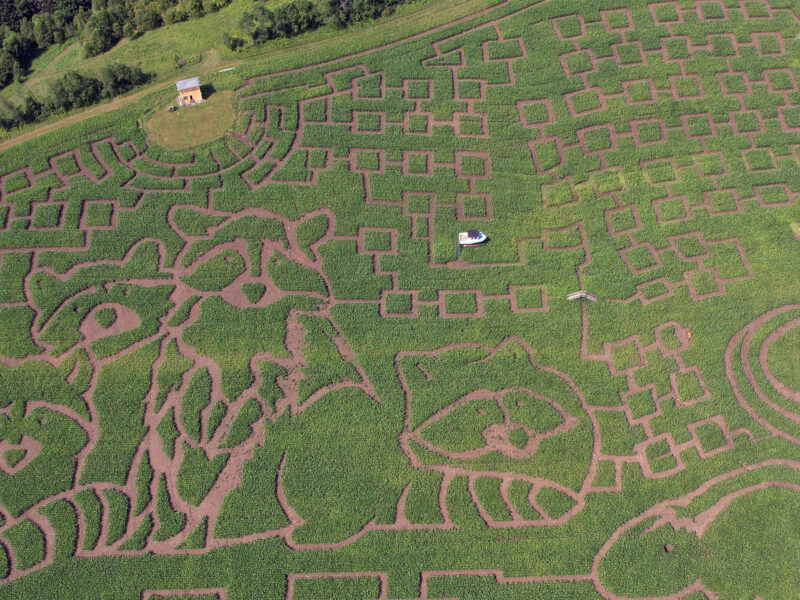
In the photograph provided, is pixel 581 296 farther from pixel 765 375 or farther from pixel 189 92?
pixel 189 92

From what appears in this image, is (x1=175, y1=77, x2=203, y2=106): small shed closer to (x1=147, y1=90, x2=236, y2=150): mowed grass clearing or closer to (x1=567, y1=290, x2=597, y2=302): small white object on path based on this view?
(x1=147, y1=90, x2=236, y2=150): mowed grass clearing

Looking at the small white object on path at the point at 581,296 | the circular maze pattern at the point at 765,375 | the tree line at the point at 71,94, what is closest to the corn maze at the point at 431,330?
the circular maze pattern at the point at 765,375

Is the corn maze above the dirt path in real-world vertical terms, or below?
below

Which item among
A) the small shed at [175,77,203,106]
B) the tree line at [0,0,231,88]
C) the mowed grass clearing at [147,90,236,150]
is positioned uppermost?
the tree line at [0,0,231,88]

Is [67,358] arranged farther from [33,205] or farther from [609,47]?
[609,47]

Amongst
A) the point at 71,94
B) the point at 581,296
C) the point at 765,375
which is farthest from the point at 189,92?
the point at 765,375

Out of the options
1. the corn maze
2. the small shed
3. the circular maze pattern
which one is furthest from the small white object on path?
the small shed
